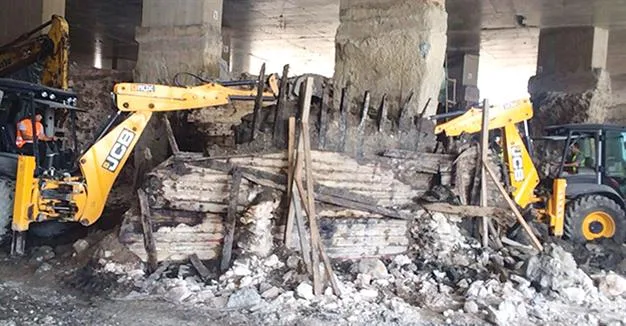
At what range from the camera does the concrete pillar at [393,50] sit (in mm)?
6562

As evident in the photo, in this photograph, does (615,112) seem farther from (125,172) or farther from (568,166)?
(125,172)

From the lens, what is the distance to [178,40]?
838cm

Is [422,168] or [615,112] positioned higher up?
[615,112]

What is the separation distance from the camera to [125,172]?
9.66 m

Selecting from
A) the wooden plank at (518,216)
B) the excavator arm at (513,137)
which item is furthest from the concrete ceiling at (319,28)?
the wooden plank at (518,216)

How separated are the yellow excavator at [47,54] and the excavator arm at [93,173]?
3.36 meters

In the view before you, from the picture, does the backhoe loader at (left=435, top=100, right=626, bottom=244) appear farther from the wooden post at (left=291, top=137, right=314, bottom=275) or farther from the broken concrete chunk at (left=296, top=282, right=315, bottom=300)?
the broken concrete chunk at (left=296, top=282, right=315, bottom=300)

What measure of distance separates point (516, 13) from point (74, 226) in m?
8.59

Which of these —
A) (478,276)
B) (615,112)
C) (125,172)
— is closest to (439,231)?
(478,276)

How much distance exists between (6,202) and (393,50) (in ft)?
15.1

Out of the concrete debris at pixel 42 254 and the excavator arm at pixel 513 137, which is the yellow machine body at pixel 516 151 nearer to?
the excavator arm at pixel 513 137

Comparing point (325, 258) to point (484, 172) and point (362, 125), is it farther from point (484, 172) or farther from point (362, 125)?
point (484, 172)

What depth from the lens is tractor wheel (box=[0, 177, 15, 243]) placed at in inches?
231

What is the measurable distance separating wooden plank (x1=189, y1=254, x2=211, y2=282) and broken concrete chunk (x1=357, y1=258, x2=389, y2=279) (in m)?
1.49
